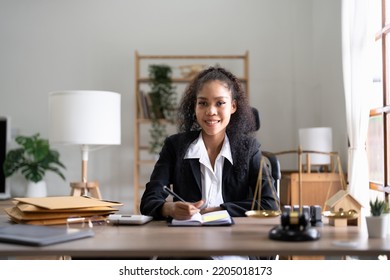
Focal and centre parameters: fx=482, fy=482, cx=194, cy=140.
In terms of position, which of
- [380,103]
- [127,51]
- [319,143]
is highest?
[127,51]

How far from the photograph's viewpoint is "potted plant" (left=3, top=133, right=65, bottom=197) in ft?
14.2

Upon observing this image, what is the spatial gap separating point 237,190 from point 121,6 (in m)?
3.36

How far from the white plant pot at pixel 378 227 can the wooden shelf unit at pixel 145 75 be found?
3.14 meters

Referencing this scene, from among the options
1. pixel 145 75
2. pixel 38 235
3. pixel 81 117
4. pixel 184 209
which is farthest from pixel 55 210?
pixel 145 75

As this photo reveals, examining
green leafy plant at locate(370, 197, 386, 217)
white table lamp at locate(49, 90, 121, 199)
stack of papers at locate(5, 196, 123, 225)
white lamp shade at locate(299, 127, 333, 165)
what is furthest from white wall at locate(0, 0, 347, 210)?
green leafy plant at locate(370, 197, 386, 217)

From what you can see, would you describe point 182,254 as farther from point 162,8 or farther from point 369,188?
point 162,8

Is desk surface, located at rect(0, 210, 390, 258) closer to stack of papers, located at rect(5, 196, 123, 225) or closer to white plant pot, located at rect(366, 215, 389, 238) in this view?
white plant pot, located at rect(366, 215, 389, 238)

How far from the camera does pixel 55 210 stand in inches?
63.4

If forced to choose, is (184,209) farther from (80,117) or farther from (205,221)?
(80,117)

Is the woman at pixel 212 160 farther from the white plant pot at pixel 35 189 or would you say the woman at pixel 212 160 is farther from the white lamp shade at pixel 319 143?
the white plant pot at pixel 35 189

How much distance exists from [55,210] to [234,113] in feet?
3.00

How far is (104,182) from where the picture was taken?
15.7 feet
